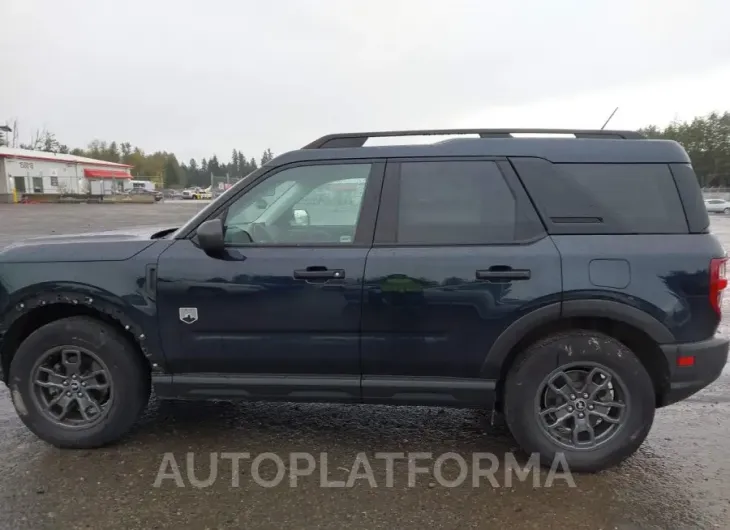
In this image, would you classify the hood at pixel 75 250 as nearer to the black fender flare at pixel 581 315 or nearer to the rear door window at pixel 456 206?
the rear door window at pixel 456 206

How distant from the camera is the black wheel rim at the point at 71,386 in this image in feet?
11.5

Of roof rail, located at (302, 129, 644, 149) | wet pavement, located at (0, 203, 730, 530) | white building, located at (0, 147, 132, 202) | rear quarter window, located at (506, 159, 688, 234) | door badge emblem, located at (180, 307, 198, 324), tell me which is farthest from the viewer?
white building, located at (0, 147, 132, 202)

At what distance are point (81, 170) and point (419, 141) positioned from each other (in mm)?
66691

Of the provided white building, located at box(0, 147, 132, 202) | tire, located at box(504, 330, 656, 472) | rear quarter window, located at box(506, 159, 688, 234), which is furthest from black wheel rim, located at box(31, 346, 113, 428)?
white building, located at box(0, 147, 132, 202)

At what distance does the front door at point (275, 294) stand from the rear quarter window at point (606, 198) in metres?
1.00

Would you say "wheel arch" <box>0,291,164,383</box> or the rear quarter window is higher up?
the rear quarter window

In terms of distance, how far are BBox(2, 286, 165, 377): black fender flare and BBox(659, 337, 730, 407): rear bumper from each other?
9.79ft

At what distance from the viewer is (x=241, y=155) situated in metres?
139

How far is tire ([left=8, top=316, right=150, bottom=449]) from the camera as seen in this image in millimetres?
3432

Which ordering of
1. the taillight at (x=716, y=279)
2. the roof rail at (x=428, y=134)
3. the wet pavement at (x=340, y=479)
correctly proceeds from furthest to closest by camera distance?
the roof rail at (x=428, y=134), the taillight at (x=716, y=279), the wet pavement at (x=340, y=479)

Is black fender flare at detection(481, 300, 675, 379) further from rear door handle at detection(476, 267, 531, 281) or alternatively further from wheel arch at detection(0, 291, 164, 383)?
wheel arch at detection(0, 291, 164, 383)

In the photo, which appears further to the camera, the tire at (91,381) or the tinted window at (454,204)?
the tire at (91,381)

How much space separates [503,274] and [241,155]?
142265 millimetres

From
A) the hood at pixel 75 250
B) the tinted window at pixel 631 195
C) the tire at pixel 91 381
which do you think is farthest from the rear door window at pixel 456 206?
the tire at pixel 91 381
